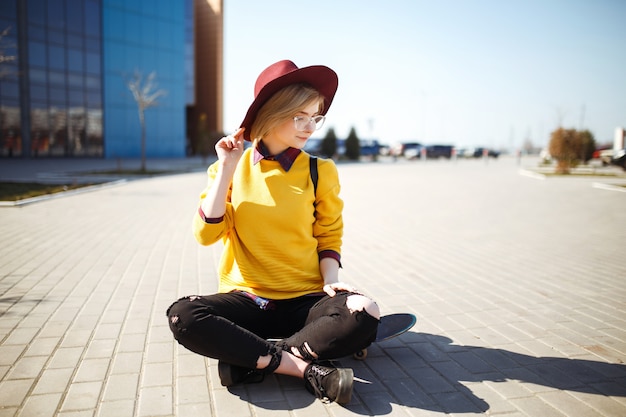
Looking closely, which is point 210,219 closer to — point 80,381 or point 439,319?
point 80,381

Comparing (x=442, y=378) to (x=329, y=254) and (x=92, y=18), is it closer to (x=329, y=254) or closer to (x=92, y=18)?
(x=329, y=254)

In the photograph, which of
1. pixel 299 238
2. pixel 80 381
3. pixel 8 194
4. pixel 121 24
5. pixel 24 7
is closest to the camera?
pixel 80 381

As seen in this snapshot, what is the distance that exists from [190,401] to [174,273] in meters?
2.77

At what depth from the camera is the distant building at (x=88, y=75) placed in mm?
29172

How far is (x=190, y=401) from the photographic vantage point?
2.41m

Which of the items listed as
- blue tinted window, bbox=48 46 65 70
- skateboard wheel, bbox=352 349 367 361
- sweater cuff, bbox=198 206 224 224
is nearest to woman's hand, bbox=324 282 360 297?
skateboard wheel, bbox=352 349 367 361

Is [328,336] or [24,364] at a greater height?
[328,336]

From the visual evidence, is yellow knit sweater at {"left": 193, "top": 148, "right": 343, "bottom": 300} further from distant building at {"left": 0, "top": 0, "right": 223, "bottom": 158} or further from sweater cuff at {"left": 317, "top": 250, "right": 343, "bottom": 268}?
distant building at {"left": 0, "top": 0, "right": 223, "bottom": 158}

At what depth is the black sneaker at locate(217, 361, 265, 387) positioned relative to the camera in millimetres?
2469

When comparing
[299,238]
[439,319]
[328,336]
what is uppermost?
[299,238]

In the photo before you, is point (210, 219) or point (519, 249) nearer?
point (210, 219)

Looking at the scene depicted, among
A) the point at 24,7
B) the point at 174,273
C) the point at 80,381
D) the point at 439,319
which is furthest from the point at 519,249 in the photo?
the point at 24,7

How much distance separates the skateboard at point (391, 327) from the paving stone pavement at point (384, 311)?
7 cm

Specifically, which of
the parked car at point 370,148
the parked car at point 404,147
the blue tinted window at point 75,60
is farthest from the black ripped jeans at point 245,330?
the parked car at point 404,147
